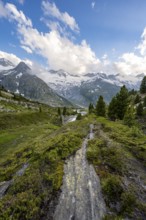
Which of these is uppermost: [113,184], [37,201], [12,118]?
[113,184]

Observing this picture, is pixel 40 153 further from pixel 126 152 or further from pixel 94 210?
pixel 126 152

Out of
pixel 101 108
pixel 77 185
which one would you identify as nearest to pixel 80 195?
pixel 77 185

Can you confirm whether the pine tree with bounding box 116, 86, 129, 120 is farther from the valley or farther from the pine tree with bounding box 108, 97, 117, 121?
the valley

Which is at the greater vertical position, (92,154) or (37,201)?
(92,154)

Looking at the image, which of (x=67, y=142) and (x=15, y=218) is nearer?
(x=15, y=218)

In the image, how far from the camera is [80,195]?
9.39 meters

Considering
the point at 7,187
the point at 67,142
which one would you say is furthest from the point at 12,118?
the point at 7,187

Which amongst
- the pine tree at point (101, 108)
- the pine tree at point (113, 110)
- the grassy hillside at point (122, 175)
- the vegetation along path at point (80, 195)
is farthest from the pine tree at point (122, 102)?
the vegetation along path at point (80, 195)

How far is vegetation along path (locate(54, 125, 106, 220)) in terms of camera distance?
26.6 ft

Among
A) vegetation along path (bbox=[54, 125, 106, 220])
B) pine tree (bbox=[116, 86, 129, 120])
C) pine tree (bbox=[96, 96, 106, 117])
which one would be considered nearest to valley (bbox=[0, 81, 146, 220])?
vegetation along path (bbox=[54, 125, 106, 220])

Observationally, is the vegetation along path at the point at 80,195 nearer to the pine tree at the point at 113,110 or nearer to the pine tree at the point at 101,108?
the pine tree at the point at 113,110

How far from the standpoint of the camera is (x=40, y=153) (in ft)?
47.1

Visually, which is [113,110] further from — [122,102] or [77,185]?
[77,185]

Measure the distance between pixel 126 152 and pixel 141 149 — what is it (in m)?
2.36
